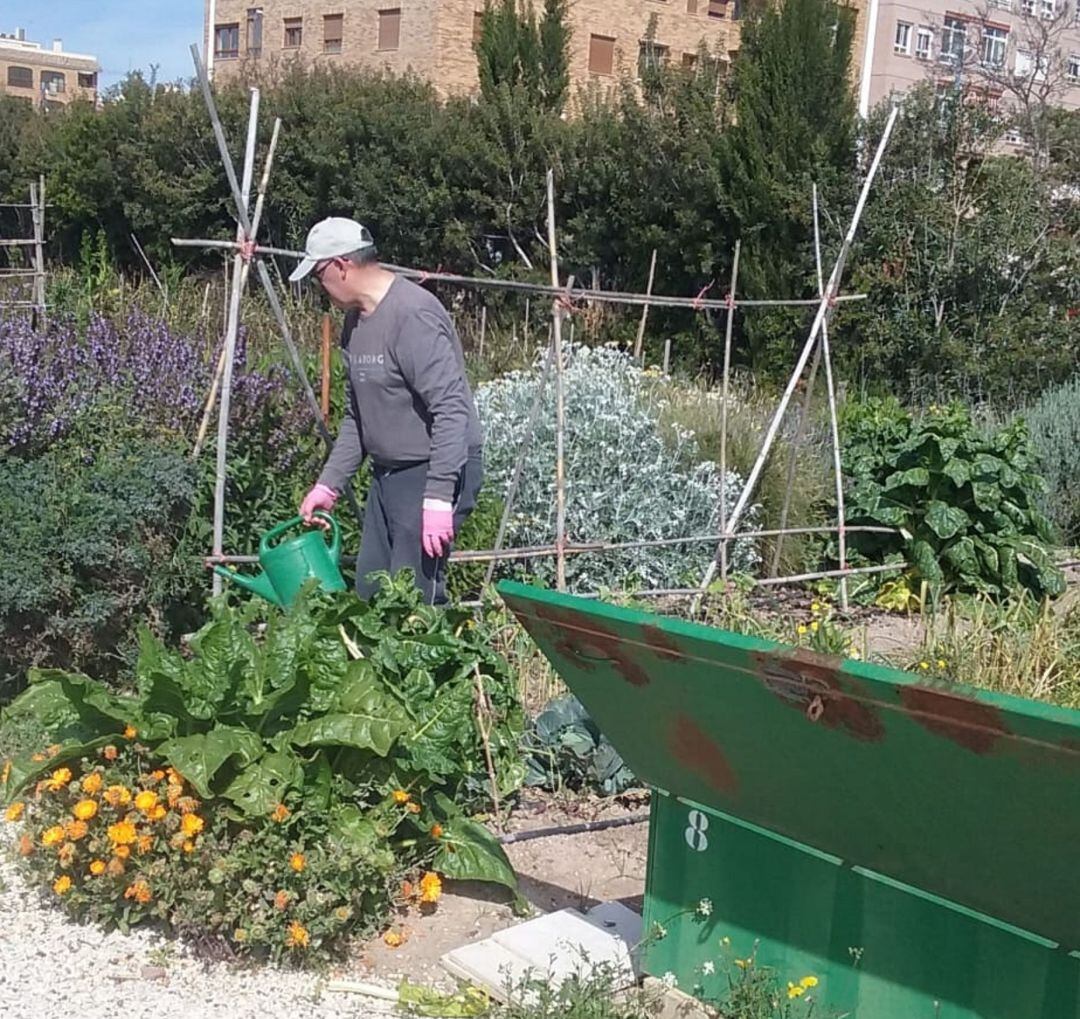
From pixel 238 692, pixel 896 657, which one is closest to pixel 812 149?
pixel 896 657

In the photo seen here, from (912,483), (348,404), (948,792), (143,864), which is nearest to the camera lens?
(948,792)

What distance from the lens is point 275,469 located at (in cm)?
547

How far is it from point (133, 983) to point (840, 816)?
1729 millimetres

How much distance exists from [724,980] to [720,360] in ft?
Result: 36.6

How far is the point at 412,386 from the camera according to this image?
4176 millimetres

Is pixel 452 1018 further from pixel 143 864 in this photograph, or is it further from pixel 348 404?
pixel 348 404

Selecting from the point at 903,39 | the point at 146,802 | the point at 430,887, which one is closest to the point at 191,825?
the point at 146,802

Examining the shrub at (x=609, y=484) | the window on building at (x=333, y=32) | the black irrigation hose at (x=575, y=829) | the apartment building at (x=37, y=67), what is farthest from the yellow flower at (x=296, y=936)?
the apartment building at (x=37, y=67)

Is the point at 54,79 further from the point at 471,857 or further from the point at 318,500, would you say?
the point at 471,857

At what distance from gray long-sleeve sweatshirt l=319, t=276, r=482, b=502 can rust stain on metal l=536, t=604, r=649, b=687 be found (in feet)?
4.72

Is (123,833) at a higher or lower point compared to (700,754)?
lower

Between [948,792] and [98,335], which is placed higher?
[98,335]

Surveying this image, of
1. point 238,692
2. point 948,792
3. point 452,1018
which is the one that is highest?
point 948,792

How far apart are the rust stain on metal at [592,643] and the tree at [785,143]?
10.4 m
